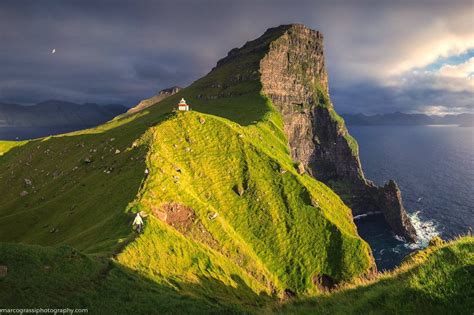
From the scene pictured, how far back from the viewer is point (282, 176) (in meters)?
99.6

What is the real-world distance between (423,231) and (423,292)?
17728 centimetres

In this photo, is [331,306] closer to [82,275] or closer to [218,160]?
[82,275]

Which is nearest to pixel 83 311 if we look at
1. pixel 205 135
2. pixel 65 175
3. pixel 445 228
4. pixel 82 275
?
pixel 82 275

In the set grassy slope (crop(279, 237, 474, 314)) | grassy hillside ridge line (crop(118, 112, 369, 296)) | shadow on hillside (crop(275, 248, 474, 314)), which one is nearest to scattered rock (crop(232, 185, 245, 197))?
grassy hillside ridge line (crop(118, 112, 369, 296))

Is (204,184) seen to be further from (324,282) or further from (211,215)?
(324,282)

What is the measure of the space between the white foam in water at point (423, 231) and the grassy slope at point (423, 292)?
503 feet

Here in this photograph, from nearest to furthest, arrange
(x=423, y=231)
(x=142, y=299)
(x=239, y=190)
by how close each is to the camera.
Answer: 1. (x=142, y=299)
2. (x=239, y=190)
3. (x=423, y=231)

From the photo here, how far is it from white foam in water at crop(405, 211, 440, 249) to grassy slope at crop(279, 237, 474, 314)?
6038 inches

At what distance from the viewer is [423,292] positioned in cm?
1189

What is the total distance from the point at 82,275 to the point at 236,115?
504 ft

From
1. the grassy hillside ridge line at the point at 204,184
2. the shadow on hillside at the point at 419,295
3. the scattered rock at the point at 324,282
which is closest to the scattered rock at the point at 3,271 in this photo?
the shadow on hillside at the point at 419,295

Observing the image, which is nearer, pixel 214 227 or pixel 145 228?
pixel 145 228

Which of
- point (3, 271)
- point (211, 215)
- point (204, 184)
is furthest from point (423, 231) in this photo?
point (3, 271)

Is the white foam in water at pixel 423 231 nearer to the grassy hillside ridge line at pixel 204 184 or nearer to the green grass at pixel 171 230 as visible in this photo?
the green grass at pixel 171 230
